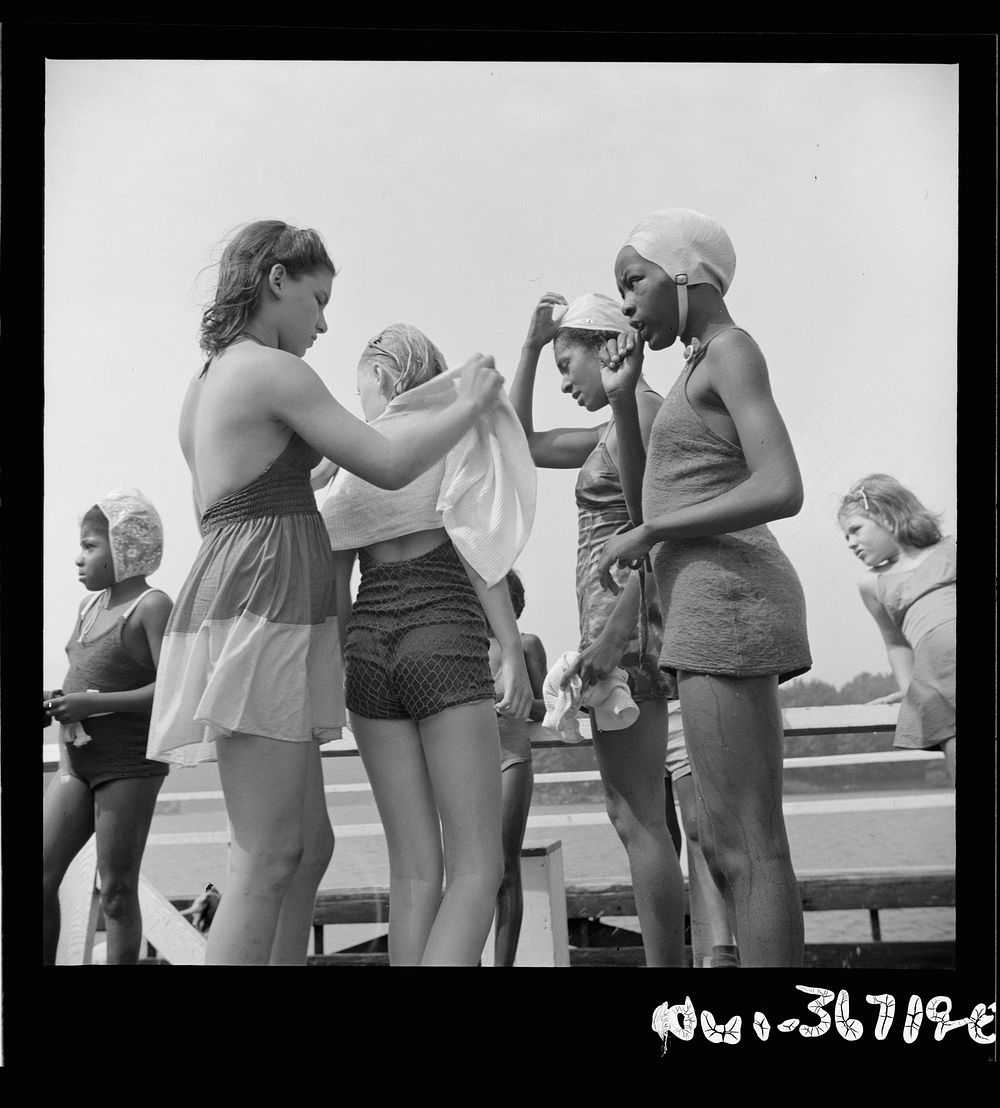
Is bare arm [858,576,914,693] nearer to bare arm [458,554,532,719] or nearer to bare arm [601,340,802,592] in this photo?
bare arm [601,340,802,592]

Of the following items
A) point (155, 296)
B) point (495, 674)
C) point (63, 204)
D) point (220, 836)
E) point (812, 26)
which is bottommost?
point (220, 836)

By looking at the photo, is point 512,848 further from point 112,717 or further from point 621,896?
point 112,717

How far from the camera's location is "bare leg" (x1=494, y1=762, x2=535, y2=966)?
3.46 m

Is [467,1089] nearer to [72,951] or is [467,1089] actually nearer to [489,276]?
[72,951]

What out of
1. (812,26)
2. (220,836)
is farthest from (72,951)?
(812,26)

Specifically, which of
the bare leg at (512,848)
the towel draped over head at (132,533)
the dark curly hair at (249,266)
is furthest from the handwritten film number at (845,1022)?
the dark curly hair at (249,266)

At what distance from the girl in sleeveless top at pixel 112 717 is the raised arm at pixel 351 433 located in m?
0.52

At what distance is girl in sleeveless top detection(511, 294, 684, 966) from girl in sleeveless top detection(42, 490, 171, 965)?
109 cm

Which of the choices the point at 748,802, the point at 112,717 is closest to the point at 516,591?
the point at 748,802

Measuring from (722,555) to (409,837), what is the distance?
1037mm

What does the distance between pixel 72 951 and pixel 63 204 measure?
1.98 metres

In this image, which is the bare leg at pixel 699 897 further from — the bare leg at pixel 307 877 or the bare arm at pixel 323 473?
the bare arm at pixel 323 473

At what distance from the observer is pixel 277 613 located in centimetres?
331

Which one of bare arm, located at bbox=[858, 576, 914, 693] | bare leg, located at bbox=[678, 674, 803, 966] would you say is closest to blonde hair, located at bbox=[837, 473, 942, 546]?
bare arm, located at bbox=[858, 576, 914, 693]
